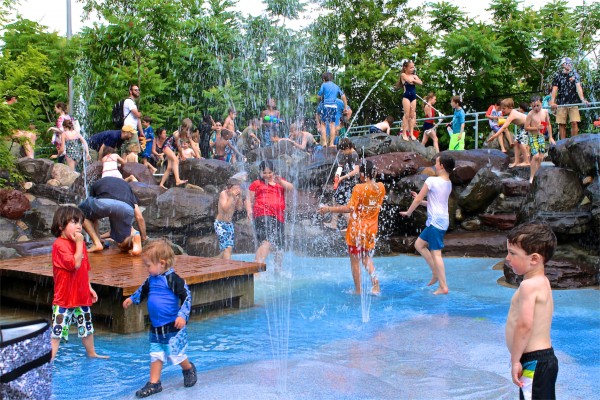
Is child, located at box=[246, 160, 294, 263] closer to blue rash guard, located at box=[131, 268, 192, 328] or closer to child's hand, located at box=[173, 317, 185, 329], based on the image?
blue rash guard, located at box=[131, 268, 192, 328]

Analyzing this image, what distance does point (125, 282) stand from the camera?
6047 millimetres

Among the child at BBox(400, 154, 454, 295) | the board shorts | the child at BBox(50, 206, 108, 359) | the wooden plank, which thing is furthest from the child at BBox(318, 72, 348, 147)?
the board shorts

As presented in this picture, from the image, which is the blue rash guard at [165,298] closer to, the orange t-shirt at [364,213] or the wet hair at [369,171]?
the orange t-shirt at [364,213]

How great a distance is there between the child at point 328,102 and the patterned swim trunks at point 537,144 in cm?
478

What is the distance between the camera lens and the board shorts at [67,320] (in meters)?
5.16

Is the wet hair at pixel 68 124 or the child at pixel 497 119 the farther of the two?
the child at pixel 497 119

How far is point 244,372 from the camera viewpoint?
489 cm

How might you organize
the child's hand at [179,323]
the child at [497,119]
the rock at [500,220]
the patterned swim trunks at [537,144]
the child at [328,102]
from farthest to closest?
1. the child at [497,119]
2. the child at [328,102]
3. the patterned swim trunks at [537,144]
4. the rock at [500,220]
5. the child's hand at [179,323]

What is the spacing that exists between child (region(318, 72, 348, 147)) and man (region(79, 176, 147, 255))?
7.07 m

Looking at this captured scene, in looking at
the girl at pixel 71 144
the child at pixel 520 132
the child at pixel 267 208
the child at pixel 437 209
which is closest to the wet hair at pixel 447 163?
the child at pixel 437 209

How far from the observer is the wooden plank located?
6191mm

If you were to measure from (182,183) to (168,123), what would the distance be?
8.42 metres

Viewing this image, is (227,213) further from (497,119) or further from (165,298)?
(497,119)

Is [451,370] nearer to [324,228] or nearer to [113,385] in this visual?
[113,385]
